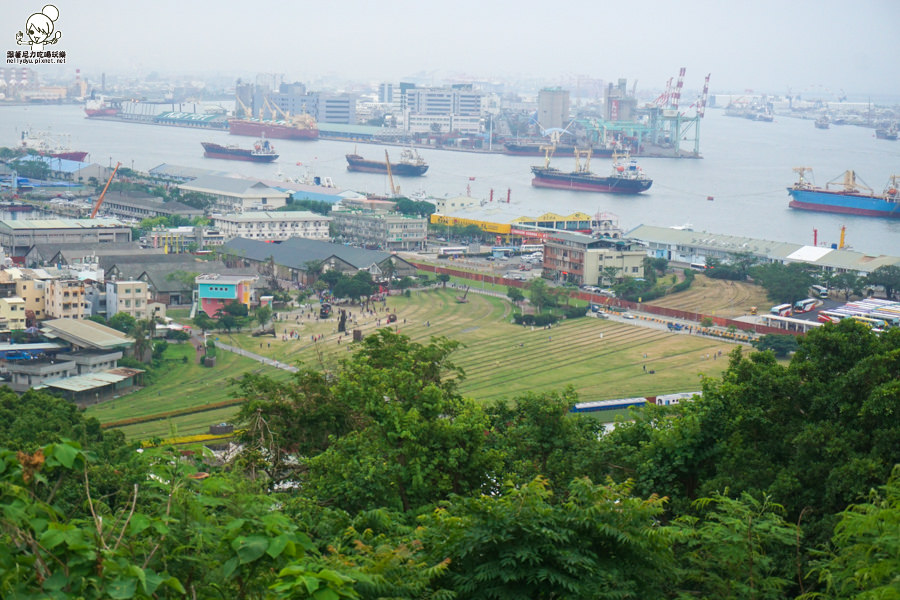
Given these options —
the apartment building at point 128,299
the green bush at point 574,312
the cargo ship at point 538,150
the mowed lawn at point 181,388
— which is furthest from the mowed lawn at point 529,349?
the cargo ship at point 538,150

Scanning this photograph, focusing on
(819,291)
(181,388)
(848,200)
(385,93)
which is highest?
(385,93)

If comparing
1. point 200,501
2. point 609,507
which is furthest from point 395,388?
point 200,501

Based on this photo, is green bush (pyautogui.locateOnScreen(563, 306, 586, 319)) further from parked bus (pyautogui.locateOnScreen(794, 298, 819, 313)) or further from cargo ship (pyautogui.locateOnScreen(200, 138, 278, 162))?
cargo ship (pyautogui.locateOnScreen(200, 138, 278, 162))

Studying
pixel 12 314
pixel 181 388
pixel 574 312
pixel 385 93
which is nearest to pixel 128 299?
pixel 12 314

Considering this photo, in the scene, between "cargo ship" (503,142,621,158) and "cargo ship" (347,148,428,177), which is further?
"cargo ship" (503,142,621,158)

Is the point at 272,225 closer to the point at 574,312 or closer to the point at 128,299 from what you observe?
the point at 128,299

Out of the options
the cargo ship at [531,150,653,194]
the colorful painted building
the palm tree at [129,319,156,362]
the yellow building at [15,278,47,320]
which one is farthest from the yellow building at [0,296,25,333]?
the cargo ship at [531,150,653,194]
